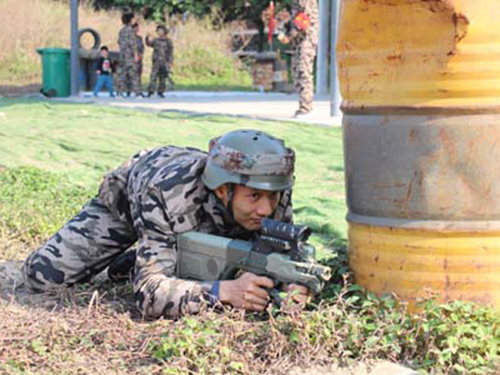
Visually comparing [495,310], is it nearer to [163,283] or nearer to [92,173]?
[163,283]

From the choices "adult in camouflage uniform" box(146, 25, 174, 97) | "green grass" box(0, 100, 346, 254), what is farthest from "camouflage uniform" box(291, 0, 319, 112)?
"adult in camouflage uniform" box(146, 25, 174, 97)

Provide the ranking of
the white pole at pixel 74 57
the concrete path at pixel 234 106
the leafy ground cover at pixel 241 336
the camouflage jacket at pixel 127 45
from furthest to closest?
the white pole at pixel 74 57 → the camouflage jacket at pixel 127 45 → the concrete path at pixel 234 106 → the leafy ground cover at pixel 241 336

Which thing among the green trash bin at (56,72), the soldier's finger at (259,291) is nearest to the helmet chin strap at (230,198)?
the soldier's finger at (259,291)

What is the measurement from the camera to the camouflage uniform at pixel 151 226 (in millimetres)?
3898

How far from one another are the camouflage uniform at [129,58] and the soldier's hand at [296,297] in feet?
56.9

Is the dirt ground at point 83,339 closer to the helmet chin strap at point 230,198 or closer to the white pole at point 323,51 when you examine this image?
the helmet chin strap at point 230,198

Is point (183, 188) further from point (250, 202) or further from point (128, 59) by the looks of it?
point (128, 59)

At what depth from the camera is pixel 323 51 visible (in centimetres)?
2209

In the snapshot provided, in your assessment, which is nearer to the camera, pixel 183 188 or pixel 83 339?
pixel 83 339

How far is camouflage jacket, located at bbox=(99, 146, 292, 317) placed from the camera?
388 cm

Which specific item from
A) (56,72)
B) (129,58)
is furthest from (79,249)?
(56,72)

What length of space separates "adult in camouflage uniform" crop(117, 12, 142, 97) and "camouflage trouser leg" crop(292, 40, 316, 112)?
750cm

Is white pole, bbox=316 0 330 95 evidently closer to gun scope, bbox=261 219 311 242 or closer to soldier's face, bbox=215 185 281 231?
soldier's face, bbox=215 185 281 231

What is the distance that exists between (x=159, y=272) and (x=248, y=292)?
1.38ft
